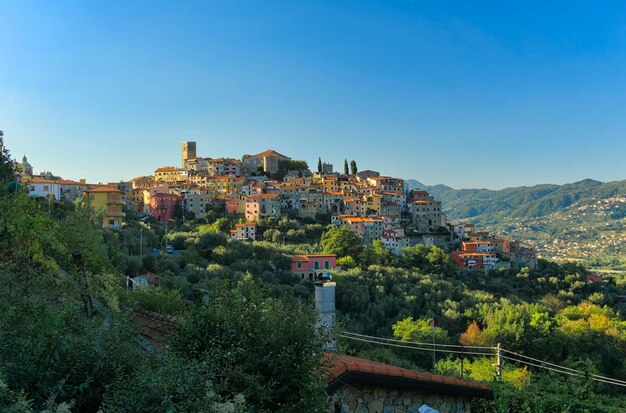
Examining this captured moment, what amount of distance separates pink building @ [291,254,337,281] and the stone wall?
33.8 metres

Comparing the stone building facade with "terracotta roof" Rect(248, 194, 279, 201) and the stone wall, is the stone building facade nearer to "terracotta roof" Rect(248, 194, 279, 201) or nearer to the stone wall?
the stone wall

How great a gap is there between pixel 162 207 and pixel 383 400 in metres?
55.8

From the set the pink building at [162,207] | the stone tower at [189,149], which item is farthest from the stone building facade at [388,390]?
the stone tower at [189,149]

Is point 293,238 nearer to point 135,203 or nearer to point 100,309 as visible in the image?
point 135,203

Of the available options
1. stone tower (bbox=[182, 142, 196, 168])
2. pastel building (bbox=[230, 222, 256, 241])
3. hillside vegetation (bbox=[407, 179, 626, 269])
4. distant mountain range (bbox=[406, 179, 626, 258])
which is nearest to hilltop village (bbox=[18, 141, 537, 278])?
pastel building (bbox=[230, 222, 256, 241])

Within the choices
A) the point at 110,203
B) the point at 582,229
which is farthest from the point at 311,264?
the point at 582,229

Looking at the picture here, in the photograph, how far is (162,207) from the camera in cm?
5753

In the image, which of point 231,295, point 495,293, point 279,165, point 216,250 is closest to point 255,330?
point 231,295

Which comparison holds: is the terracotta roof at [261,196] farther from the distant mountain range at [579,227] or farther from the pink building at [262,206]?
the distant mountain range at [579,227]

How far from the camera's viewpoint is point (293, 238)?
2114 inches

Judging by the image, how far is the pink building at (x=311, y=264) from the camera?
39812 millimetres

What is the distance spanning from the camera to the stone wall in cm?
466

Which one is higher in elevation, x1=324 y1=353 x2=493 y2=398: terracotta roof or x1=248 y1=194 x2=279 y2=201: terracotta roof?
x1=248 y1=194 x2=279 y2=201: terracotta roof

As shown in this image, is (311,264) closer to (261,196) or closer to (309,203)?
(261,196)
